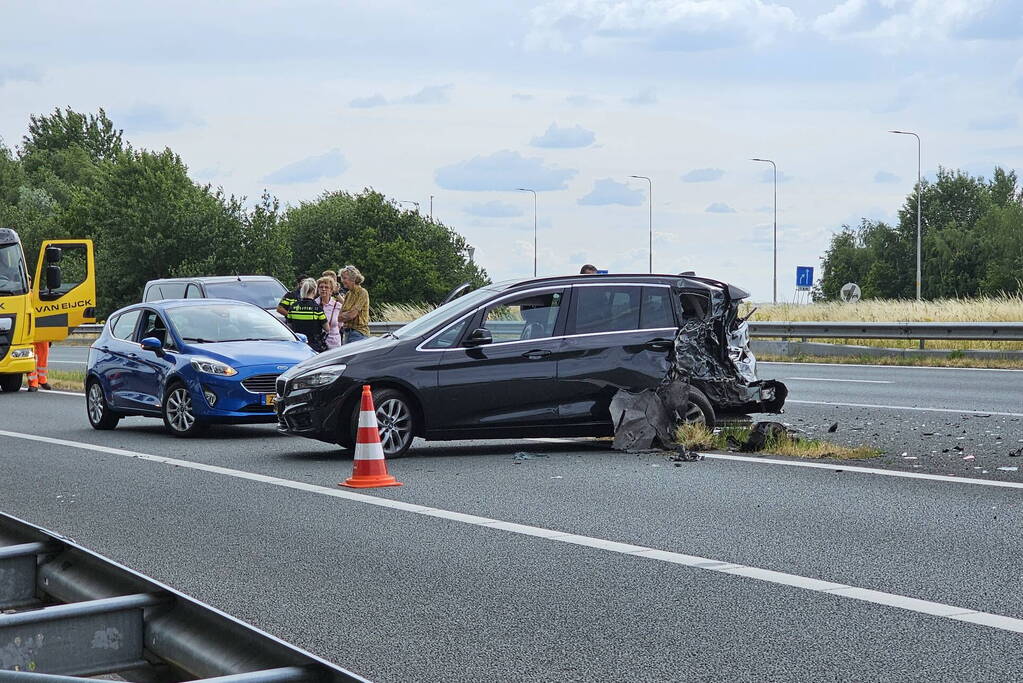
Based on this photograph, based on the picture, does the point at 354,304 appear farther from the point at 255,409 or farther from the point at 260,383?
the point at 255,409

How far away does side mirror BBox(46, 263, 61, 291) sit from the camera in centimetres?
2375

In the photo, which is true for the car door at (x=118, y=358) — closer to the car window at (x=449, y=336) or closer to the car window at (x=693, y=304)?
the car window at (x=449, y=336)

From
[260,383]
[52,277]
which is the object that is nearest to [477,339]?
[260,383]

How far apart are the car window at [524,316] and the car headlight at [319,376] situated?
139cm

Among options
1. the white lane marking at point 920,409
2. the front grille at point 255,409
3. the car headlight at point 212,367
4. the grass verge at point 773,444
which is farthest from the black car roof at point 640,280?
the white lane marking at point 920,409

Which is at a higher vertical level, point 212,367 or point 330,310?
point 330,310

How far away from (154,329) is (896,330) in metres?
16.1

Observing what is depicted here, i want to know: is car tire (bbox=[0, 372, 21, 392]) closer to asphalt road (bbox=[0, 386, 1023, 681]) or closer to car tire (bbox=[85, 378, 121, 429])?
car tire (bbox=[85, 378, 121, 429])

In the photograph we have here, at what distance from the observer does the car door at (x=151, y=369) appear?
Answer: 15.6m

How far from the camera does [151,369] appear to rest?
1581cm

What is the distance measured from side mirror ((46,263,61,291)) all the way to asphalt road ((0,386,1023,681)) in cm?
1173

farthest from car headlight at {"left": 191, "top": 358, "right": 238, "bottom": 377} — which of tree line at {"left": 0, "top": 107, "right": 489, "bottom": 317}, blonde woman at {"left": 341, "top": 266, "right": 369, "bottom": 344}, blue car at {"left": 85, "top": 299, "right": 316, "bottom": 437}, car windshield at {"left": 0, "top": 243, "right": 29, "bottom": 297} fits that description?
tree line at {"left": 0, "top": 107, "right": 489, "bottom": 317}

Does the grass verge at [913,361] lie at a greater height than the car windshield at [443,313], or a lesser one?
lesser

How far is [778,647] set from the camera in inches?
216
